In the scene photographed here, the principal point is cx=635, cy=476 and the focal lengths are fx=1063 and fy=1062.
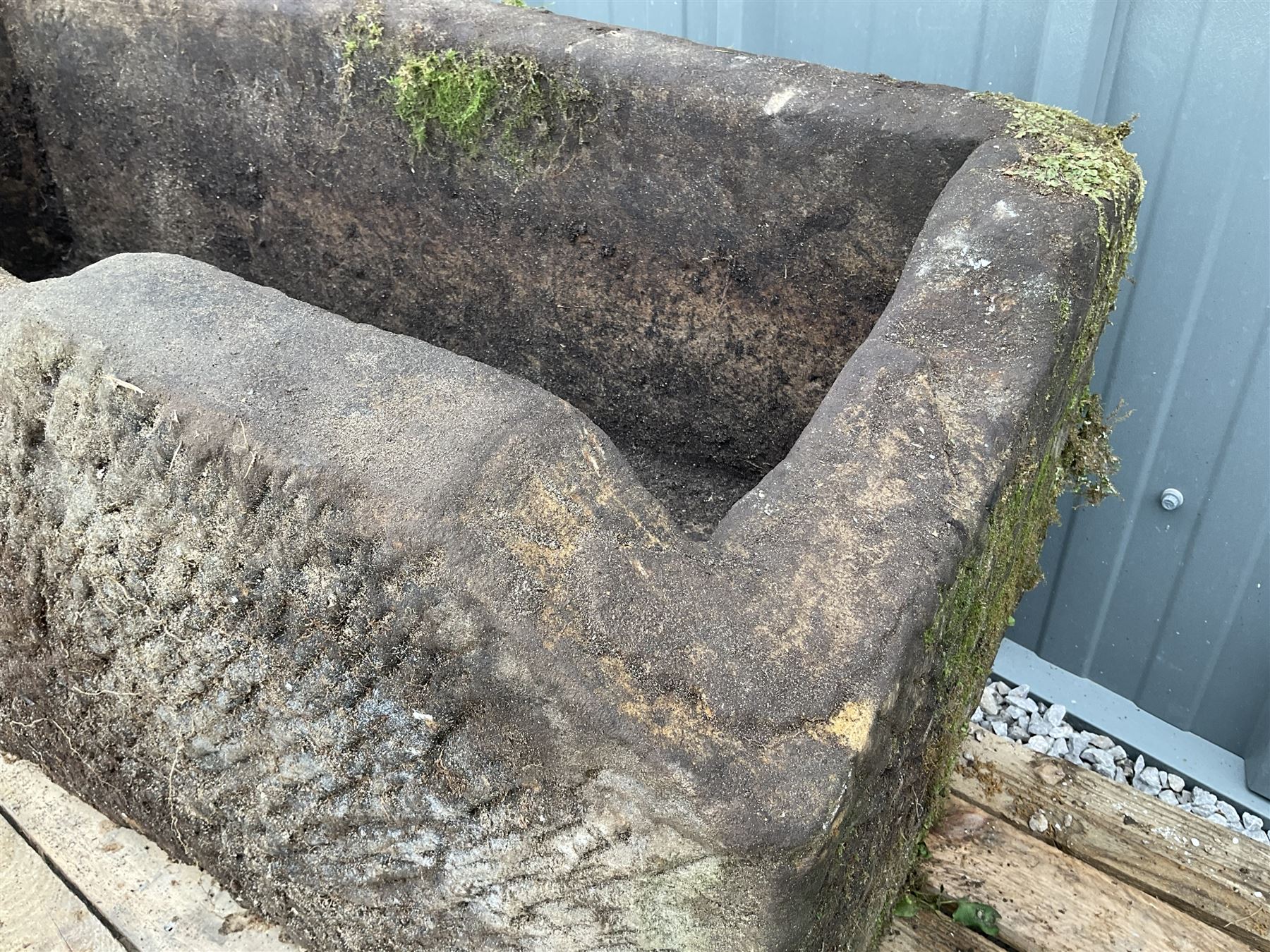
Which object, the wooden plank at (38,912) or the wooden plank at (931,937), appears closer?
the wooden plank at (38,912)

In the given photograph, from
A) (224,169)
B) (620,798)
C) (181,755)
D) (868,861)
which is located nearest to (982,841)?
(868,861)

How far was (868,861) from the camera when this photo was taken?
1.06 metres

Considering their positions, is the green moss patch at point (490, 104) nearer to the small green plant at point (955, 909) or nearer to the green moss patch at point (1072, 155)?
the green moss patch at point (1072, 155)

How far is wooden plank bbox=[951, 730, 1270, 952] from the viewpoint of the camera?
1.68m

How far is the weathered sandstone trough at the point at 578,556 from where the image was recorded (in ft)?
2.82

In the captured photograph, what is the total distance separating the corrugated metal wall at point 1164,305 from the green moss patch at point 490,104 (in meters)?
0.84

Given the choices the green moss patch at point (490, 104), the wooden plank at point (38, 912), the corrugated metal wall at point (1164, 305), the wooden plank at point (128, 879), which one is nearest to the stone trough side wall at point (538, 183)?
the green moss patch at point (490, 104)

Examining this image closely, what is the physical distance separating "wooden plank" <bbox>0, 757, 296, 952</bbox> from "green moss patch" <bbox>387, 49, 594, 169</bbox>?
4.05 feet

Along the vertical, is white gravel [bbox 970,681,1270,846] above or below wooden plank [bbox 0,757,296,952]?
below

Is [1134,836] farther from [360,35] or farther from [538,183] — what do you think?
[360,35]

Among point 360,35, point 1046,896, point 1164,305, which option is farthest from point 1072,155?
point 360,35

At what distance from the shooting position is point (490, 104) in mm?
1840

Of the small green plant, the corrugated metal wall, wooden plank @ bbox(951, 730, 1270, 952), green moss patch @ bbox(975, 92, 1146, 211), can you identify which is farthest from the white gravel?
green moss patch @ bbox(975, 92, 1146, 211)

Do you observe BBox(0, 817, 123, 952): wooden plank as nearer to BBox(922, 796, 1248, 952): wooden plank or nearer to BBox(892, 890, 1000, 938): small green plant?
BBox(892, 890, 1000, 938): small green plant
